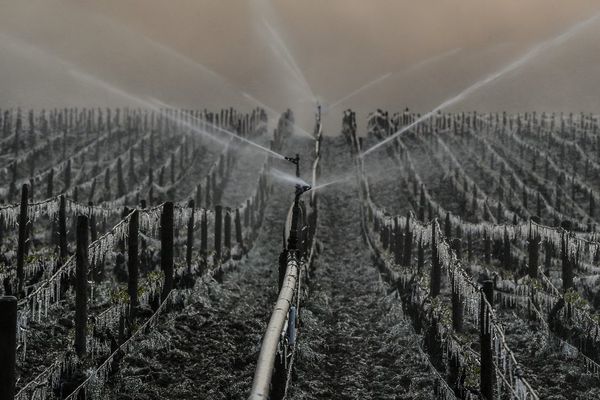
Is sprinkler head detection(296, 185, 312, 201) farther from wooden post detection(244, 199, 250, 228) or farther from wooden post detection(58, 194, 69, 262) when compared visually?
wooden post detection(244, 199, 250, 228)

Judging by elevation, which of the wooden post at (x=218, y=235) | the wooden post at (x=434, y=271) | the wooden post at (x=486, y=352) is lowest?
the wooden post at (x=486, y=352)

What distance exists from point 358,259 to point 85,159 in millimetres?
37473

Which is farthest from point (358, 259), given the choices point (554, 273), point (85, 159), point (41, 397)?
point (85, 159)

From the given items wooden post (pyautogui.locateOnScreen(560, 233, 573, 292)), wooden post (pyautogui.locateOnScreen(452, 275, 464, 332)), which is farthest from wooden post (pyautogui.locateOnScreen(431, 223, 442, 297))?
wooden post (pyautogui.locateOnScreen(560, 233, 573, 292))

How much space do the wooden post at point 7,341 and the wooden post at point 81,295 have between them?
4035mm

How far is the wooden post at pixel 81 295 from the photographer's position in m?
10.2

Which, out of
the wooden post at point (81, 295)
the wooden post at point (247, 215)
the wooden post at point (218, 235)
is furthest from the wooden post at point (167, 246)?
the wooden post at point (247, 215)

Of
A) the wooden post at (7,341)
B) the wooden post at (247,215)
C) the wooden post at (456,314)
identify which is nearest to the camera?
the wooden post at (7,341)

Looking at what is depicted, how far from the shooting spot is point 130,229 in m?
12.9

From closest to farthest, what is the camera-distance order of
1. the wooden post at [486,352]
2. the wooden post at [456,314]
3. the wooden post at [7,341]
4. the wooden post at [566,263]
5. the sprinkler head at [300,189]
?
the wooden post at [7,341], the wooden post at [486,352], the sprinkler head at [300,189], the wooden post at [456,314], the wooden post at [566,263]

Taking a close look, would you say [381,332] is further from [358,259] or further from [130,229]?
[358,259]

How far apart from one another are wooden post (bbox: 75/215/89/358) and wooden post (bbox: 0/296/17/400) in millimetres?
4035

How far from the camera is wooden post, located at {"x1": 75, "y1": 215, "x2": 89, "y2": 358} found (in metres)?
10.2

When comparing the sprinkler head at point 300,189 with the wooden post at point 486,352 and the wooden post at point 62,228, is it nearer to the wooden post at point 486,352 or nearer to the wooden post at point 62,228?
the wooden post at point 486,352
